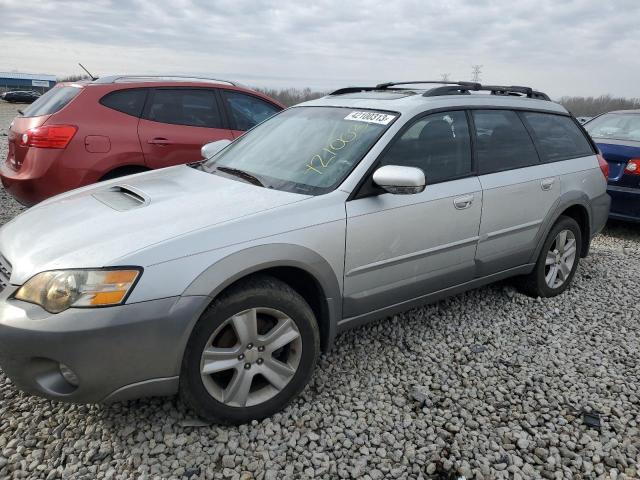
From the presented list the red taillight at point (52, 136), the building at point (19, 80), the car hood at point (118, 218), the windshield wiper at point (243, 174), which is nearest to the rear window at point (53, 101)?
the red taillight at point (52, 136)

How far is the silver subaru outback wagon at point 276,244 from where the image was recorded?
210 centimetres

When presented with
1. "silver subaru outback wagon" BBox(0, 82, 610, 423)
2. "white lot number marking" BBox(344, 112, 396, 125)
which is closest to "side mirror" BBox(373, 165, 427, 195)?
"silver subaru outback wagon" BBox(0, 82, 610, 423)

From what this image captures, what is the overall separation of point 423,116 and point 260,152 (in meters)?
1.08

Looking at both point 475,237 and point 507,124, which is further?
point 507,124

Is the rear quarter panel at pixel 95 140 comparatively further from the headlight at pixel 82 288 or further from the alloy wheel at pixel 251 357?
the alloy wheel at pixel 251 357

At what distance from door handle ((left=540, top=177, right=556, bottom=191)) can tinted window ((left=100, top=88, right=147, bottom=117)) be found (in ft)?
12.5

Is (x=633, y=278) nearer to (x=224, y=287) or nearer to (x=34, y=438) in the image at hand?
(x=224, y=287)

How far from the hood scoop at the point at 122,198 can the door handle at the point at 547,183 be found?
284cm

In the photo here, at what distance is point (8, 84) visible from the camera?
66.8m

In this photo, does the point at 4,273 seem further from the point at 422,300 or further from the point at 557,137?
the point at 557,137

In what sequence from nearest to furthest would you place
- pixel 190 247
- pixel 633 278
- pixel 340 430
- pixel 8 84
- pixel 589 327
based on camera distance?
1. pixel 190 247
2. pixel 340 430
3. pixel 589 327
4. pixel 633 278
5. pixel 8 84

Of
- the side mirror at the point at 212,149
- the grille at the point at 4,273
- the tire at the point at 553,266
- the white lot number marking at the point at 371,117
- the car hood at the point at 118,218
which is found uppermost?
the white lot number marking at the point at 371,117

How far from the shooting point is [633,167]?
587 cm

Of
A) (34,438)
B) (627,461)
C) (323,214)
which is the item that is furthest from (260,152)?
(627,461)
